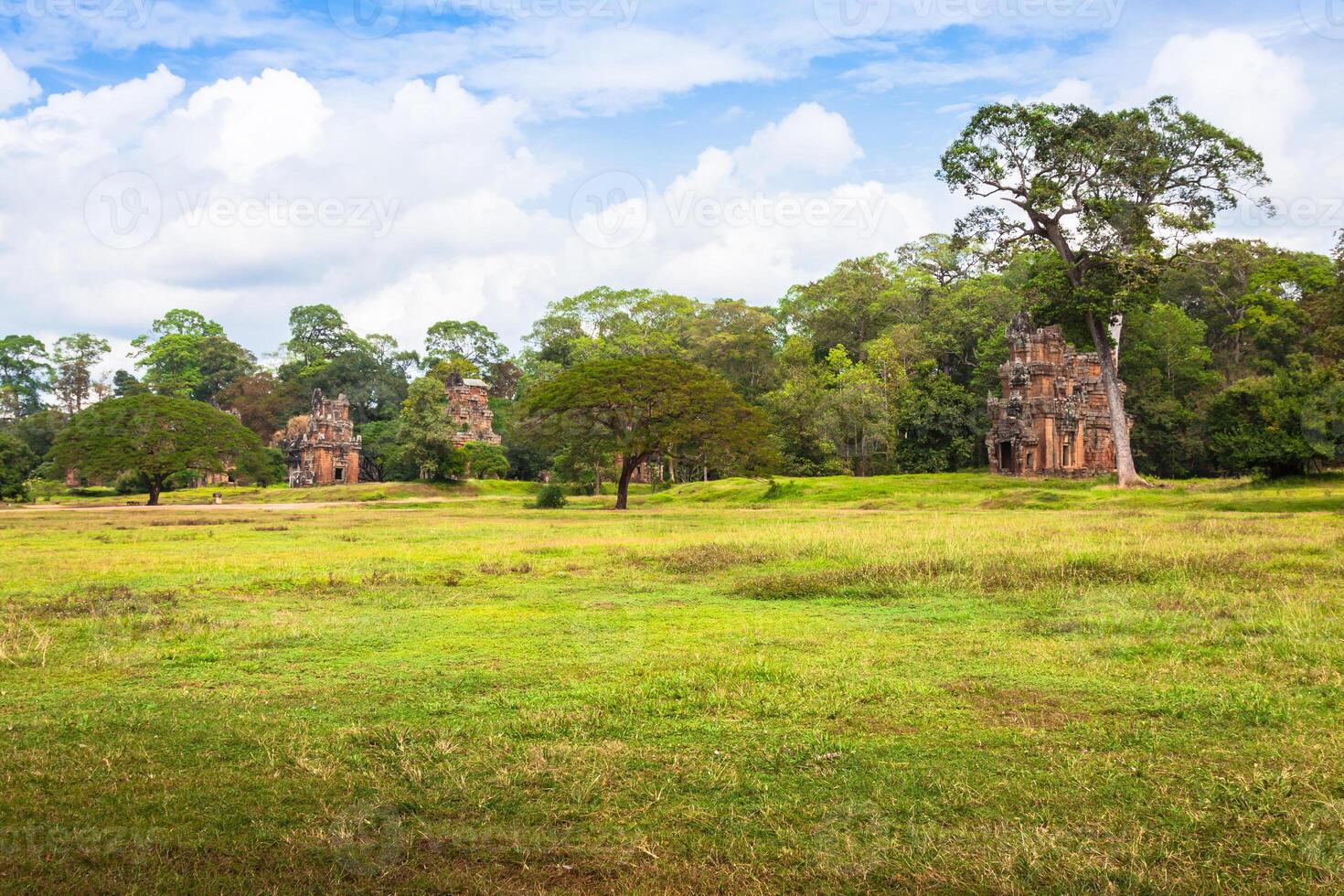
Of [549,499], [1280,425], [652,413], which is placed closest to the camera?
[1280,425]

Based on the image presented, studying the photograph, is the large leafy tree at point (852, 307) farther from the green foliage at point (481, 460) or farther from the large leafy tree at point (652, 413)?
the large leafy tree at point (652, 413)

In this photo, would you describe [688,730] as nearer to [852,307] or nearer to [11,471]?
[11,471]

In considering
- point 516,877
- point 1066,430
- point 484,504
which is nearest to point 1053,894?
point 516,877

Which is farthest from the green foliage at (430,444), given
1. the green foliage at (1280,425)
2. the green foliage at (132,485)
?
the green foliage at (1280,425)

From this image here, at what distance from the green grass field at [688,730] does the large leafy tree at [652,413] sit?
83.1 feet

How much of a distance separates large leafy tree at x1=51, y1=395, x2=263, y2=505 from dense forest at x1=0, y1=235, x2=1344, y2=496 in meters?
3.95

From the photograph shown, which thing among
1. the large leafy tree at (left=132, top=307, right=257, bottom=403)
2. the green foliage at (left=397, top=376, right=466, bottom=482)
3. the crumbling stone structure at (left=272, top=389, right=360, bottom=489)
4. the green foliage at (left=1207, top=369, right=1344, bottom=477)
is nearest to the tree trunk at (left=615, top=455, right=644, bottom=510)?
the green foliage at (left=1207, top=369, right=1344, bottom=477)

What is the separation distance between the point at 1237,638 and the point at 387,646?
774 centimetres

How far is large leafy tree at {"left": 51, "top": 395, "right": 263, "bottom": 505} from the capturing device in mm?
48469

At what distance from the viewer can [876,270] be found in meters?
77.8

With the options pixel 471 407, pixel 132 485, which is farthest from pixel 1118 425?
pixel 132 485

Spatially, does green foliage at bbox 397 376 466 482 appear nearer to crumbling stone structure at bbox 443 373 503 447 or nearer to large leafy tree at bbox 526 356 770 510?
crumbling stone structure at bbox 443 373 503 447

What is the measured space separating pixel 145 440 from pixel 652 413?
28323 millimetres

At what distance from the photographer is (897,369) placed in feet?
206
